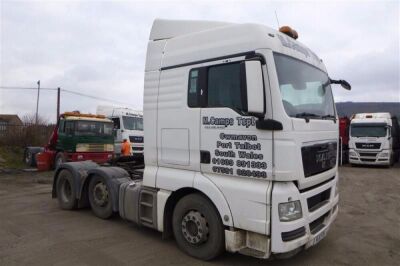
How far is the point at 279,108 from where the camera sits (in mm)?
4254

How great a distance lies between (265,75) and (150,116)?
6.88 ft

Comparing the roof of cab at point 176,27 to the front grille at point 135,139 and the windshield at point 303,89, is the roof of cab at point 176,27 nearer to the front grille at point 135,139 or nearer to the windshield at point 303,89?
the windshield at point 303,89

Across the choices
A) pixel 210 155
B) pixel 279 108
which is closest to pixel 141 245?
pixel 210 155

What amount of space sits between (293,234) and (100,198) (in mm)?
3986

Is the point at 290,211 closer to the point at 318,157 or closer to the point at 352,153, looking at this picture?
the point at 318,157

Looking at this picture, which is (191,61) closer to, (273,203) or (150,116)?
(150,116)

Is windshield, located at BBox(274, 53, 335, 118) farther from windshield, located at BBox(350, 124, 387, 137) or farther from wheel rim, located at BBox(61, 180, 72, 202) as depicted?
windshield, located at BBox(350, 124, 387, 137)

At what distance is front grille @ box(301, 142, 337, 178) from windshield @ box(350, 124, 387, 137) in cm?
1558

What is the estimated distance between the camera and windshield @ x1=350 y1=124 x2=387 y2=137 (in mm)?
19172

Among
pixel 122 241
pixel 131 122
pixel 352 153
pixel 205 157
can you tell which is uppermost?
pixel 131 122

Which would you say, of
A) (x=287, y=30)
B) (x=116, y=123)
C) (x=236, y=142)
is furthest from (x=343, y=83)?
(x=116, y=123)

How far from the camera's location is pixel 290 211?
13.9ft

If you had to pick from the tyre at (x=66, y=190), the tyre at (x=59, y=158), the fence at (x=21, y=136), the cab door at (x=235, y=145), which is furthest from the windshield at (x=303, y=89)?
the fence at (x=21, y=136)

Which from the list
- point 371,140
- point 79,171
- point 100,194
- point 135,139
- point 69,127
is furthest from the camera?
point 371,140
